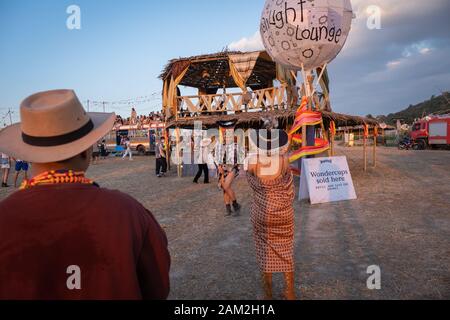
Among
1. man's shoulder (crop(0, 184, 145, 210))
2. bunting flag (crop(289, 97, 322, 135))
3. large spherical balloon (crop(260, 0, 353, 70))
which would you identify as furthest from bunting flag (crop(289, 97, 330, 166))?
man's shoulder (crop(0, 184, 145, 210))

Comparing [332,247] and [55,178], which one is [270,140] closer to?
[55,178]

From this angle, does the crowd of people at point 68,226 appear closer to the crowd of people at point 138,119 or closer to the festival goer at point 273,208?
the festival goer at point 273,208

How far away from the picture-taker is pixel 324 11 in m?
6.76

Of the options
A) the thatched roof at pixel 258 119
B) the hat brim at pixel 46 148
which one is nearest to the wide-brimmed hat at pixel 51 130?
the hat brim at pixel 46 148

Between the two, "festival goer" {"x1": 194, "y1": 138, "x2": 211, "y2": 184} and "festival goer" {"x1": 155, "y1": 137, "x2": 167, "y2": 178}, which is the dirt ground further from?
"festival goer" {"x1": 155, "y1": 137, "x2": 167, "y2": 178}

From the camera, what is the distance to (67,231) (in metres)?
1.30

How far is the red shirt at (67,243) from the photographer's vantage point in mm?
1294

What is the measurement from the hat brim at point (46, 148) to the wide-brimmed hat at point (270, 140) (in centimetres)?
195

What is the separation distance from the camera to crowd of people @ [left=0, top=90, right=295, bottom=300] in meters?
1.30

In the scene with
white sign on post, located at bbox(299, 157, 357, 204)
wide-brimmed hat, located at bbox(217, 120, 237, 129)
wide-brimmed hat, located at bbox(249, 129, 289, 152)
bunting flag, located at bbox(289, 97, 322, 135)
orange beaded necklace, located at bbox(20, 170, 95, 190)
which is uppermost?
wide-brimmed hat, located at bbox(217, 120, 237, 129)

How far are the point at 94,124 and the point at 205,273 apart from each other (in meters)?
3.04

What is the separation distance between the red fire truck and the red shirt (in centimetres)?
3051
